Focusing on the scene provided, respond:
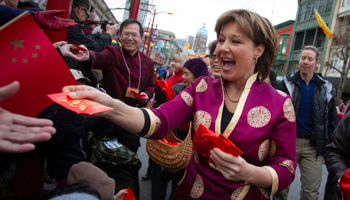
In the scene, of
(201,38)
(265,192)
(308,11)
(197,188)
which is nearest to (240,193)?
(265,192)

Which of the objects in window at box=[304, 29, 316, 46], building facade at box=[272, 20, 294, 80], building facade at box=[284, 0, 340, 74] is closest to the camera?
building facade at box=[284, 0, 340, 74]

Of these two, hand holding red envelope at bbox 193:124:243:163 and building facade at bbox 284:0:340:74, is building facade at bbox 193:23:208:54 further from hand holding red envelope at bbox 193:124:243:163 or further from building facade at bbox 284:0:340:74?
hand holding red envelope at bbox 193:124:243:163

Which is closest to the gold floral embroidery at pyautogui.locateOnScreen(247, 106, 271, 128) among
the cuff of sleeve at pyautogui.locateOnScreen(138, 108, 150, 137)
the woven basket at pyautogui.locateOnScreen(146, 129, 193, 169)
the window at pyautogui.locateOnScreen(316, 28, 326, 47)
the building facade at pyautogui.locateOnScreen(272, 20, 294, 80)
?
the cuff of sleeve at pyautogui.locateOnScreen(138, 108, 150, 137)

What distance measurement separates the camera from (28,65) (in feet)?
3.34

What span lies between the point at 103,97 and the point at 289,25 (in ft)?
110

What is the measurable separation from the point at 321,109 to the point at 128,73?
2.70 metres

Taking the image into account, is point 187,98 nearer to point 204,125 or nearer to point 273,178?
point 204,125

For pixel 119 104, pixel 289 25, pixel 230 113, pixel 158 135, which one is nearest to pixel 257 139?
pixel 230 113

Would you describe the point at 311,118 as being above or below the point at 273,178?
above

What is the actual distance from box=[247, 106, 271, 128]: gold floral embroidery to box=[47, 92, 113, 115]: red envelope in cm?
88

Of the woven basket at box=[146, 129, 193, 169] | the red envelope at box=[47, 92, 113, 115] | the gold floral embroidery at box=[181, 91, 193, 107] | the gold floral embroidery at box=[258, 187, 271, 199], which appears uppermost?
the gold floral embroidery at box=[181, 91, 193, 107]

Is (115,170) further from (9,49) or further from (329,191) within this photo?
(329,191)

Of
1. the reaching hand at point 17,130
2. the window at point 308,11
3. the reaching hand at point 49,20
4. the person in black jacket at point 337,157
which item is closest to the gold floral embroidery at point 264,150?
the person in black jacket at point 337,157

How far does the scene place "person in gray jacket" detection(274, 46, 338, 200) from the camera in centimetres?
330
